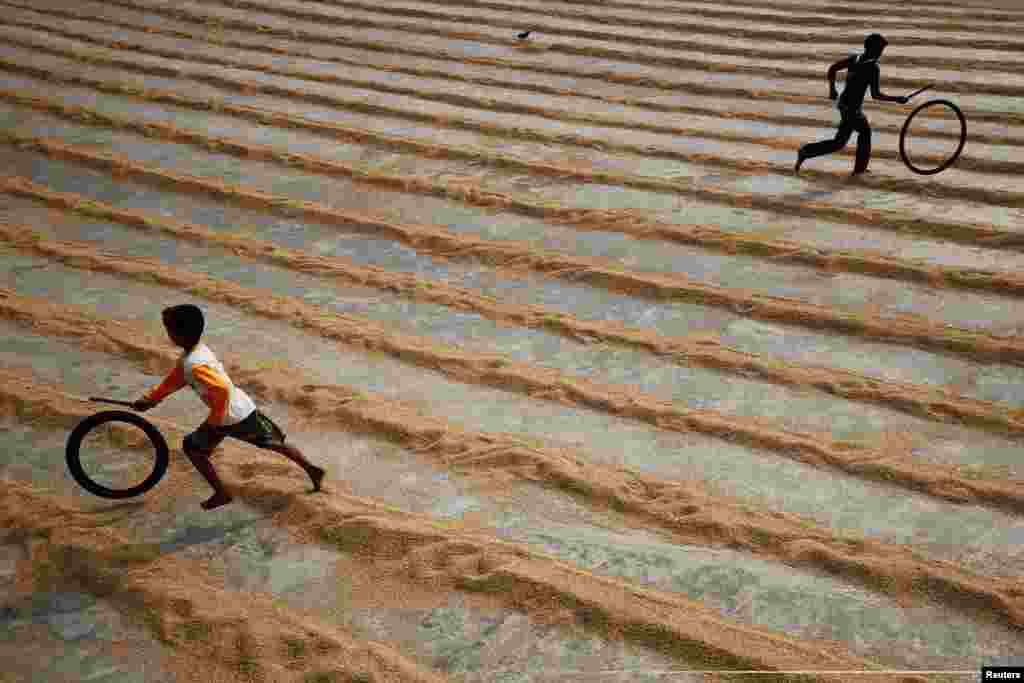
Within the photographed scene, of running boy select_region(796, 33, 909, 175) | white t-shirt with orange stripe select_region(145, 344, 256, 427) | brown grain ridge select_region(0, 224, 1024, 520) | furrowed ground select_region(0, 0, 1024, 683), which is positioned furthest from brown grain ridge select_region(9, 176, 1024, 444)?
running boy select_region(796, 33, 909, 175)

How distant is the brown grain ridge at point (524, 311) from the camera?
517cm

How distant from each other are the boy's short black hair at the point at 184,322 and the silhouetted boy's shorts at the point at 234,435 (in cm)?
37

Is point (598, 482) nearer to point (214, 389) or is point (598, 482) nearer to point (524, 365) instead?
point (524, 365)

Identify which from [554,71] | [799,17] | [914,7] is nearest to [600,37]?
[554,71]

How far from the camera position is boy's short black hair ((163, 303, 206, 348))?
402cm

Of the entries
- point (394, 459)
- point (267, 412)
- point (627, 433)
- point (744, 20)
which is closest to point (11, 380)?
point (267, 412)

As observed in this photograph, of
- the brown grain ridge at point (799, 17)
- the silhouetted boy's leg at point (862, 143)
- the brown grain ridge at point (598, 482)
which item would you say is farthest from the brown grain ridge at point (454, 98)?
the brown grain ridge at point (598, 482)

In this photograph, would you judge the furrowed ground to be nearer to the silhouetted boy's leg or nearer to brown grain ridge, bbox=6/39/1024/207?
brown grain ridge, bbox=6/39/1024/207

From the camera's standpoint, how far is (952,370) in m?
5.46

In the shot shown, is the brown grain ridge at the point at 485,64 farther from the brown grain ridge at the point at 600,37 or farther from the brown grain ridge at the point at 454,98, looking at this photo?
the brown grain ridge at the point at 600,37

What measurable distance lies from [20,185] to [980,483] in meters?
7.00

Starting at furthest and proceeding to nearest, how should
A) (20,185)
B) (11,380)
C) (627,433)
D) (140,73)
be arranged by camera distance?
1. (140,73)
2. (20,185)
3. (11,380)
4. (627,433)

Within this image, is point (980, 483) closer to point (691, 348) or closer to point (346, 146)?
point (691, 348)

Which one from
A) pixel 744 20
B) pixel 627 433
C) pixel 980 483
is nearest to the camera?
pixel 980 483
